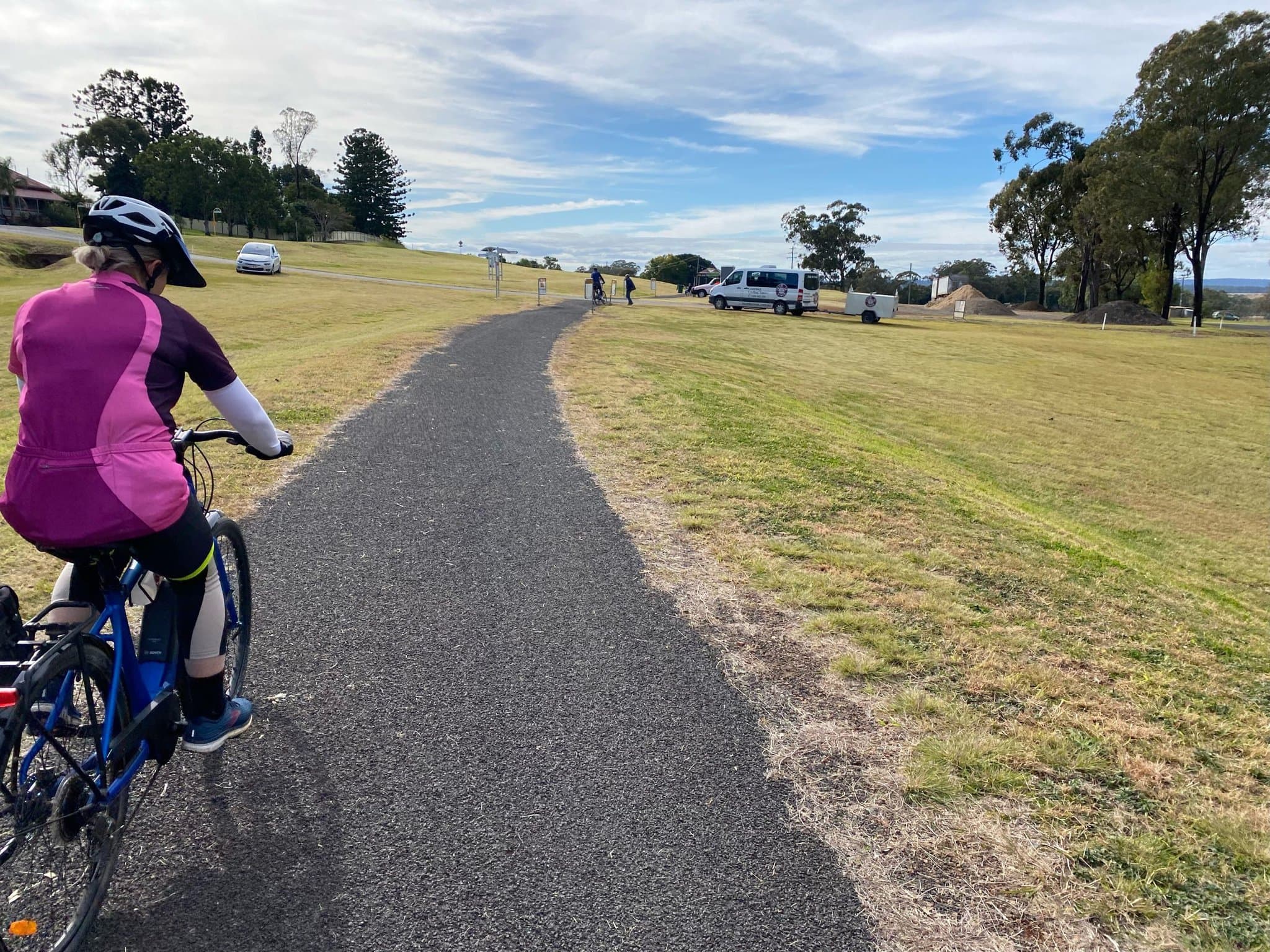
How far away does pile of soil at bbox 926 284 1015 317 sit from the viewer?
58853mm

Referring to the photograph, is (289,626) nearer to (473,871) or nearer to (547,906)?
(473,871)

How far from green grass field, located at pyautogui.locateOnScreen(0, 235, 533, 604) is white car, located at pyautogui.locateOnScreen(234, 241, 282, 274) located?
792 mm

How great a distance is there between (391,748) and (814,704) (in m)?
1.82

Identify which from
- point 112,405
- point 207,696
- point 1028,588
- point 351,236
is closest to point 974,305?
point 1028,588

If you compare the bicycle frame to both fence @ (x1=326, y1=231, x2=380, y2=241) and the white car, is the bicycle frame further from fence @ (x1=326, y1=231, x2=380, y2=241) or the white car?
fence @ (x1=326, y1=231, x2=380, y2=241)

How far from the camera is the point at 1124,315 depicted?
48.6m

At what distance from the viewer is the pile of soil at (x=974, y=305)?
58853mm

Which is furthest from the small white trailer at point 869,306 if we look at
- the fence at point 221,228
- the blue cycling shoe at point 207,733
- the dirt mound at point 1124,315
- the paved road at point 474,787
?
the fence at point 221,228

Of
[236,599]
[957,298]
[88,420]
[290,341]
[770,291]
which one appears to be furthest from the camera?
[957,298]

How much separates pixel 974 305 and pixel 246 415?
211 ft

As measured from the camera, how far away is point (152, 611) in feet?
8.74

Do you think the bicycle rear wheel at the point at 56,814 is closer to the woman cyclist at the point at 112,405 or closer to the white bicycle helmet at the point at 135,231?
the woman cyclist at the point at 112,405

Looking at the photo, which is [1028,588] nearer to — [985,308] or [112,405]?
[112,405]

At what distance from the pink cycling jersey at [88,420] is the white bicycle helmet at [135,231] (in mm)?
136
